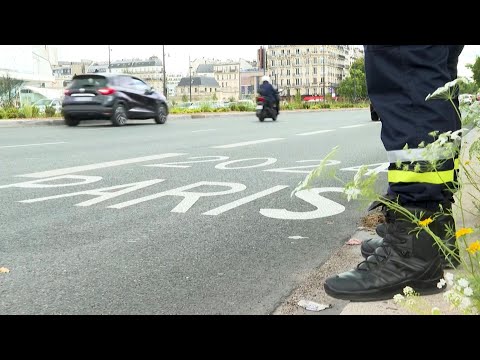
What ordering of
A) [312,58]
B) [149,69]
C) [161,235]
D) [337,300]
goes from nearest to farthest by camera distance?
[337,300]
[161,235]
[312,58]
[149,69]

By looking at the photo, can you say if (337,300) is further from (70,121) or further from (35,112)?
(35,112)

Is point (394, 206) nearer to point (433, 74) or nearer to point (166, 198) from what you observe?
point (433, 74)

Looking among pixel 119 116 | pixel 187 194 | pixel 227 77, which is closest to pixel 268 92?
pixel 119 116

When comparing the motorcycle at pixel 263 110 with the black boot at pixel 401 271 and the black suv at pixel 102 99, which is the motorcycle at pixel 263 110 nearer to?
the black suv at pixel 102 99

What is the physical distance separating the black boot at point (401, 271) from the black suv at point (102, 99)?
1645cm

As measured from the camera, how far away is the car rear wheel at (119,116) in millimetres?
18364

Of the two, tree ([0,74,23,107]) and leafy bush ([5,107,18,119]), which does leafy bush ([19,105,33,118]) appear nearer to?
leafy bush ([5,107,18,119])

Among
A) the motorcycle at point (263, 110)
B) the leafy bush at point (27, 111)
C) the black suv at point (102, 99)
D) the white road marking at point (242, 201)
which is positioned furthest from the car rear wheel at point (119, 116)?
the white road marking at point (242, 201)

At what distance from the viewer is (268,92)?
23.2 meters

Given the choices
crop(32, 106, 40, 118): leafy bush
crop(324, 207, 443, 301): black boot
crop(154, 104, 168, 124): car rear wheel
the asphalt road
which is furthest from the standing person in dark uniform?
crop(32, 106, 40, 118): leafy bush

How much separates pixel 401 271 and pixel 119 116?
664 inches

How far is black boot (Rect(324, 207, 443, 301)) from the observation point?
230cm

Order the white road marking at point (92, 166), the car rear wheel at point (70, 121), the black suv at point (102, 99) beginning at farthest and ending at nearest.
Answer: the car rear wheel at point (70, 121) < the black suv at point (102, 99) < the white road marking at point (92, 166)
